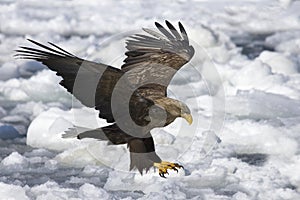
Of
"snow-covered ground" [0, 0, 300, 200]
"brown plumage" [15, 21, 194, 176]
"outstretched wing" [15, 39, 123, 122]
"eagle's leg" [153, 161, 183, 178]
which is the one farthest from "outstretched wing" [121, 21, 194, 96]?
"snow-covered ground" [0, 0, 300, 200]

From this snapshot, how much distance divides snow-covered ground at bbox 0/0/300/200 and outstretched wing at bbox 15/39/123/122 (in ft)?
2.14

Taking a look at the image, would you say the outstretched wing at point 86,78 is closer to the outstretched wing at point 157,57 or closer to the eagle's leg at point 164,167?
the outstretched wing at point 157,57

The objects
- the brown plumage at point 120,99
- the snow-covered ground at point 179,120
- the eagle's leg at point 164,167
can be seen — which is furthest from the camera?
the snow-covered ground at point 179,120

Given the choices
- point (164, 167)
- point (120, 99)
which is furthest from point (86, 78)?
point (164, 167)

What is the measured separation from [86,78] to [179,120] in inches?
81.9

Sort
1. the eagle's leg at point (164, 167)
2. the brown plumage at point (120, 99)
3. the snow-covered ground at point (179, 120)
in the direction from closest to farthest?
the brown plumage at point (120, 99), the eagle's leg at point (164, 167), the snow-covered ground at point (179, 120)

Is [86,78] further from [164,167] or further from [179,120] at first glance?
[179,120]

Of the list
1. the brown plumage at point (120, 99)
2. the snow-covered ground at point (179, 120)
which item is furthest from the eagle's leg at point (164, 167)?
the snow-covered ground at point (179, 120)

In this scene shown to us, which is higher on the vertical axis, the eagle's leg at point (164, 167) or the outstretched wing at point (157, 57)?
the outstretched wing at point (157, 57)

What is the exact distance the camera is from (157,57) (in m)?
5.45

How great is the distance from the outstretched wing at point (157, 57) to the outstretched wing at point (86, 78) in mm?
348

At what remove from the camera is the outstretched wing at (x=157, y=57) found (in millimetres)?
5137

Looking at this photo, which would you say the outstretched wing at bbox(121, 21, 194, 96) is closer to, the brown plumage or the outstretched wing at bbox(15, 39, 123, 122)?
the brown plumage

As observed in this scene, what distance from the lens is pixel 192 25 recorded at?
9.68 m
